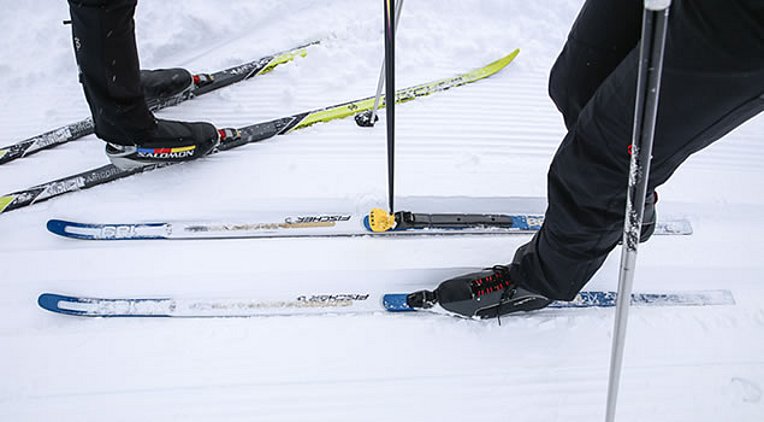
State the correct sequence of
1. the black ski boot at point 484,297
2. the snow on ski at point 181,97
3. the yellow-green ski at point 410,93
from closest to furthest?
the black ski boot at point 484,297 → the snow on ski at point 181,97 → the yellow-green ski at point 410,93

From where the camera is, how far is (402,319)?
1.84 meters

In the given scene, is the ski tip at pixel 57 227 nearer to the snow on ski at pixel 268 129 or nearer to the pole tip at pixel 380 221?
the snow on ski at pixel 268 129

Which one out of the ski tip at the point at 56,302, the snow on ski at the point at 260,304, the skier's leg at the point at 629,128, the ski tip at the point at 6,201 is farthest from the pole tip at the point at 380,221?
the ski tip at the point at 6,201

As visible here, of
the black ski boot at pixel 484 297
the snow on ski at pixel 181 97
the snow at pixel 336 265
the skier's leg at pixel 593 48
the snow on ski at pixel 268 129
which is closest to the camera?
the skier's leg at pixel 593 48

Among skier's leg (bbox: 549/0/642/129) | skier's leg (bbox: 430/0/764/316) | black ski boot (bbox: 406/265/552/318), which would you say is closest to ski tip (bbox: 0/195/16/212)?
black ski boot (bbox: 406/265/552/318)

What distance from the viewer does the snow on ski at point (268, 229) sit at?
2.04m

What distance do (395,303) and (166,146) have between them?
41.2 inches

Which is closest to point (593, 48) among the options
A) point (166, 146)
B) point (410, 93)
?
point (410, 93)

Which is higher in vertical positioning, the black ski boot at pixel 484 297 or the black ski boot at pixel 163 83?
the black ski boot at pixel 163 83

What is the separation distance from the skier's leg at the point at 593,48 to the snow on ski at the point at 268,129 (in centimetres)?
113

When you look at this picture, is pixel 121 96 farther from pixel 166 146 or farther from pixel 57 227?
pixel 57 227

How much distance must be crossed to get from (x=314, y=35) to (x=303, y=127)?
2.26 feet

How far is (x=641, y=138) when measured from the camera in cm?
106

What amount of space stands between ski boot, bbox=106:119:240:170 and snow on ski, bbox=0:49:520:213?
60 mm
